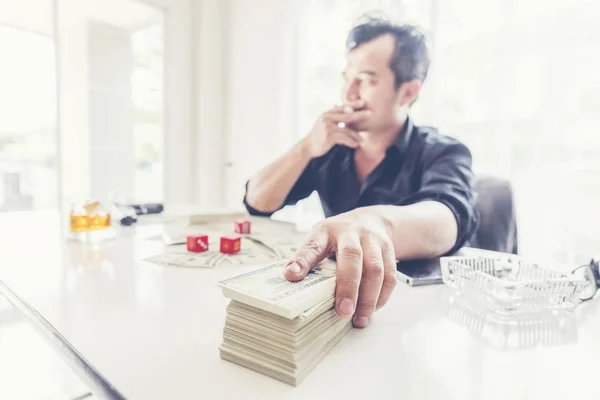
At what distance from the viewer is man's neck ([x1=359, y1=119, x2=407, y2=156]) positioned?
1224mm

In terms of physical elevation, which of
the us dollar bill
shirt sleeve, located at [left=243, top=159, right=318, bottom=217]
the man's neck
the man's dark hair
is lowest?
the us dollar bill

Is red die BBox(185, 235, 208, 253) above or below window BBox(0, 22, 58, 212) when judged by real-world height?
below

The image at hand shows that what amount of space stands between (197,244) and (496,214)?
2.56 feet

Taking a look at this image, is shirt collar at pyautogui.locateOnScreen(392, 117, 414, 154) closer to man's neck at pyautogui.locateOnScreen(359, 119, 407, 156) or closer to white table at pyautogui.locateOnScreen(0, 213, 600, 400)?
man's neck at pyautogui.locateOnScreen(359, 119, 407, 156)

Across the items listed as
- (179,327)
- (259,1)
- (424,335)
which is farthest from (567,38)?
(259,1)

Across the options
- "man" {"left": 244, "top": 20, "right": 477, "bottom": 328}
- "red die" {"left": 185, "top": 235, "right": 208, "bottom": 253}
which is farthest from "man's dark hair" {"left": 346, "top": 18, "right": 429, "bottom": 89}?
"red die" {"left": 185, "top": 235, "right": 208, "bottom": 253}

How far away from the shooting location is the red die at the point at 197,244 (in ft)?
3.22

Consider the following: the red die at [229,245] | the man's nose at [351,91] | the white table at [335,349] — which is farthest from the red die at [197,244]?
the man's nose at [351,91]

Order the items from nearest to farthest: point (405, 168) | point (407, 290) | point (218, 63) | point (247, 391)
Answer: point (247, 391) → point (407, 290) → point (405, 168) → point (218, 63)

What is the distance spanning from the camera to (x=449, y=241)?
1.02 metres

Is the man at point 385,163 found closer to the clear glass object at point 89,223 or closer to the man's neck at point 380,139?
the man's neck at point 380,139

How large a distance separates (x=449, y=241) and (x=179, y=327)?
27.1 inches

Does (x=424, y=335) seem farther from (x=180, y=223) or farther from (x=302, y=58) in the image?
(x=302, y=58)

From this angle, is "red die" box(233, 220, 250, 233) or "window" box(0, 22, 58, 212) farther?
"window" box(0, 22, 58, 212)
